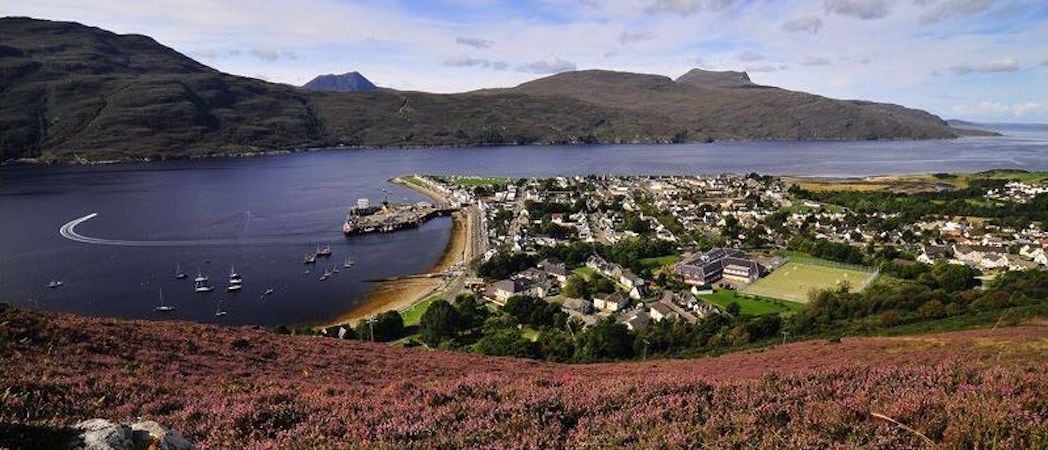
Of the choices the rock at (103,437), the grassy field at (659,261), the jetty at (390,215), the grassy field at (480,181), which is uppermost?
the rock at (103,437)

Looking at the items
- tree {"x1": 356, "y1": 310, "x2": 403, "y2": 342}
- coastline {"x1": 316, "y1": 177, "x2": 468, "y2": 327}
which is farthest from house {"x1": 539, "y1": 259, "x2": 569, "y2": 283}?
tree {"x1": 356, "y1": 310, "x2": 403, "y2": 342}

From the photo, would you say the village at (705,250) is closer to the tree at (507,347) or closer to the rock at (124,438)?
the tree at (507,347)

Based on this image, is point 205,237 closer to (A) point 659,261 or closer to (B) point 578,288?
(B) point 578,288

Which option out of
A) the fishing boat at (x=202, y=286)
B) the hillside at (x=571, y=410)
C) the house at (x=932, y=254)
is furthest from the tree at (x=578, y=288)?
the hillside at (x=571, y=410)

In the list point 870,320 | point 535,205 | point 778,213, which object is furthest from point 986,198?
point 870,320

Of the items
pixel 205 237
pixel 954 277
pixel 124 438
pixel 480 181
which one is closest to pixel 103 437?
pixel 124 438

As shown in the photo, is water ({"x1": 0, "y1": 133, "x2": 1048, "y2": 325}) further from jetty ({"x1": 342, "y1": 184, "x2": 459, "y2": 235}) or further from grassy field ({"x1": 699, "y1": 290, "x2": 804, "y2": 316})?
grassy field ({"x1": 699, "y1": 290, "x2": 804, "y2": 316})

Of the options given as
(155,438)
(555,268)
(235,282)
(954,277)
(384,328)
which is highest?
(155,438)
